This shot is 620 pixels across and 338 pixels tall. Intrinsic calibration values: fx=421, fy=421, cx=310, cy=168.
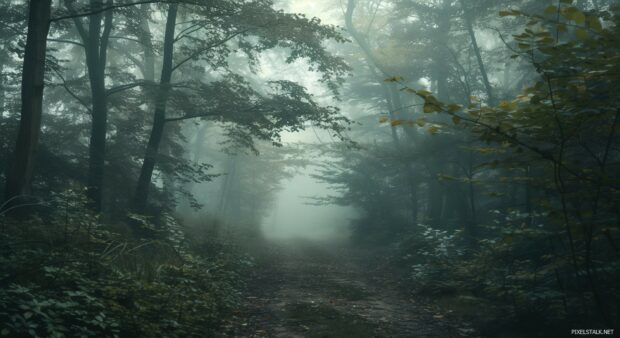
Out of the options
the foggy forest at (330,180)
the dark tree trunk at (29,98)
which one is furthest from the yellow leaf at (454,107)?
the dark tree trunk at (29,98)

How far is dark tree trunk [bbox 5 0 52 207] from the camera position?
8023 millimetres

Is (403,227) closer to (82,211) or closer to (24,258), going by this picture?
(82,211)

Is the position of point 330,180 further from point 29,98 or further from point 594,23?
point 594,23

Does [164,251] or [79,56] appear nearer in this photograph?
[164,251]

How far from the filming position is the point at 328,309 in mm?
7543

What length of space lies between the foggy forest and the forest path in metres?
0.07

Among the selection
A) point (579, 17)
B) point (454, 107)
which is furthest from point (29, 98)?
point (579, 17)

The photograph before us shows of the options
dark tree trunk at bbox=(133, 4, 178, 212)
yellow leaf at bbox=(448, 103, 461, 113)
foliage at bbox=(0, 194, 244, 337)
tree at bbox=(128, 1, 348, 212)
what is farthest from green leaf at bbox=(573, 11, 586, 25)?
dark tree trunk at bbox=(133, 4, 178, 212)

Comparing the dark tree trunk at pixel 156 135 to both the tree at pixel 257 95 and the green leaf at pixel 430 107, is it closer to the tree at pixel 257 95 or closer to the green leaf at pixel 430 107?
the tree at pixel 257 95

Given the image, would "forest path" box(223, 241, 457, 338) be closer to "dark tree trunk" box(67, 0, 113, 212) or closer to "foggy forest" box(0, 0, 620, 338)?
"foggy forest" box(0, 0, 620, 338)

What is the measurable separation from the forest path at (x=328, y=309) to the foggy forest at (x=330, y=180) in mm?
66

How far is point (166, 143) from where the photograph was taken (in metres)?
16.8

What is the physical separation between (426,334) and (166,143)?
13333mm

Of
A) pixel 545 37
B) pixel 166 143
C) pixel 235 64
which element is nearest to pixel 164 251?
pixel 545 37
